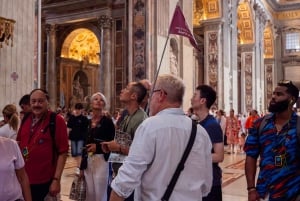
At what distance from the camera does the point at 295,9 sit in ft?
100

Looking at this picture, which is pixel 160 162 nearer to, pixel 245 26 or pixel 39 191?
pixel 39 191

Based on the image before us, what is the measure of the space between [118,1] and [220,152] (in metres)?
13.1

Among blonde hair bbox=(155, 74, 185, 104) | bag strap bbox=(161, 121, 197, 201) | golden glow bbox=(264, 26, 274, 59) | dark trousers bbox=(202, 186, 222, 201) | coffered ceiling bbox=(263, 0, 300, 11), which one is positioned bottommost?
dark trousers bbox=(202, 186, 222, 201)

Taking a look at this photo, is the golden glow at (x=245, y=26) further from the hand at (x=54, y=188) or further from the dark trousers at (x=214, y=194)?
the hand at (x=54, y=188)

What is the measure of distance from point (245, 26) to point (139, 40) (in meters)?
13.9

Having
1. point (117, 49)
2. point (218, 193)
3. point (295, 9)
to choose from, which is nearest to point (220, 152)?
point (218, 193)

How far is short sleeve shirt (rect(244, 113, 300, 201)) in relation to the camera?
263cm

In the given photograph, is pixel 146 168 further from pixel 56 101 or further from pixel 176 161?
pixel 56 101

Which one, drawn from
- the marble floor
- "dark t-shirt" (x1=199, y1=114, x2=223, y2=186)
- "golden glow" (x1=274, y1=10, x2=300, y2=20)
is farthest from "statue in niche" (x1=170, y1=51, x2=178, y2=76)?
"golden glow" (x1=274, y1=10, x2=300, y2=20)

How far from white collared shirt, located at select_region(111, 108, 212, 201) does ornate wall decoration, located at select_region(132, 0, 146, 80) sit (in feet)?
34.4

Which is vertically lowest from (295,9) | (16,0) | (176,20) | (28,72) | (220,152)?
(220,152)

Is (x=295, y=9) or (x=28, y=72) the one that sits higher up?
(x=295, y=9)

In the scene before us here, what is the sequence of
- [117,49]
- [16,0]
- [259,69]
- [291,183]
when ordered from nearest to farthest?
[291,183] → [16,0] → [117,49] → [259,69]

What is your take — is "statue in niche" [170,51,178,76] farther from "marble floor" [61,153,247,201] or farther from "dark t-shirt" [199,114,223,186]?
"dark t-shirt" [199,114,223,186]
